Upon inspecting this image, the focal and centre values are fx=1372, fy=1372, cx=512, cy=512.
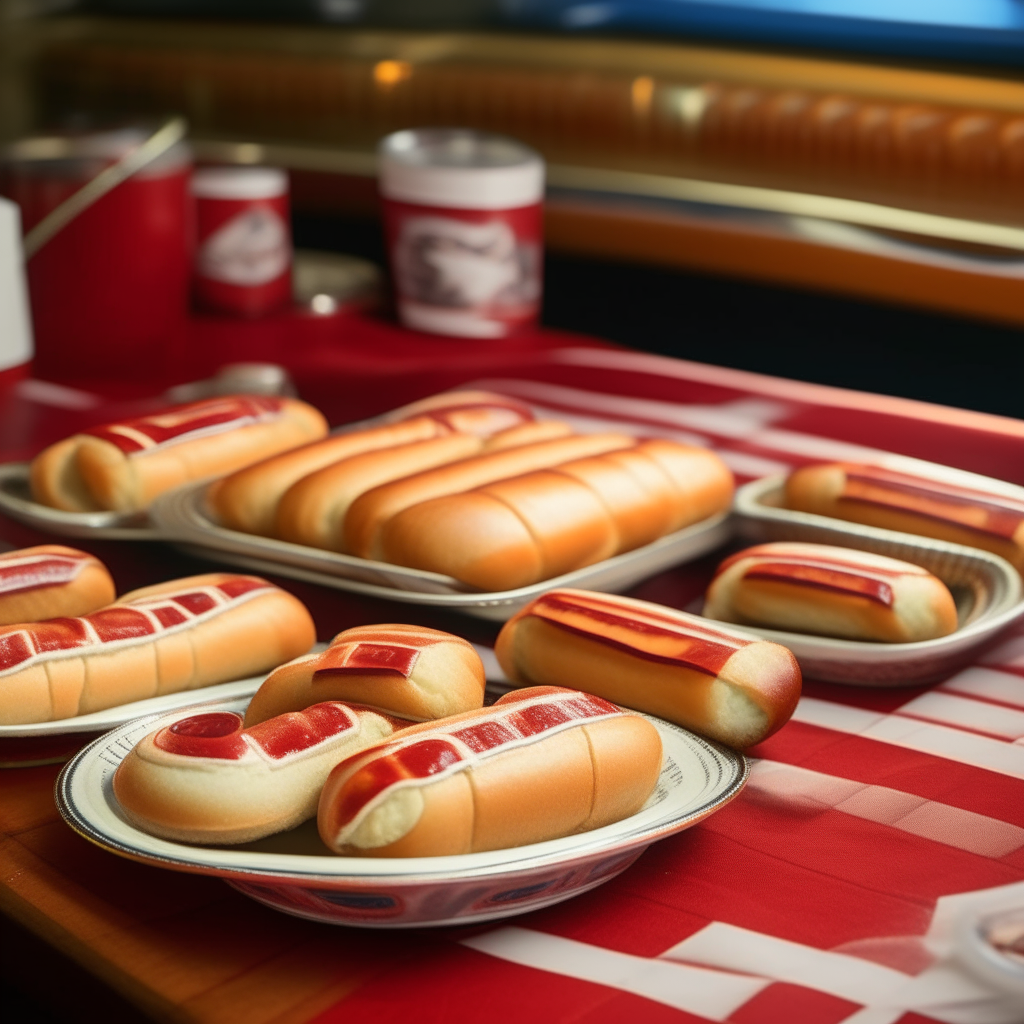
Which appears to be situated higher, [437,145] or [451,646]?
[437,145]

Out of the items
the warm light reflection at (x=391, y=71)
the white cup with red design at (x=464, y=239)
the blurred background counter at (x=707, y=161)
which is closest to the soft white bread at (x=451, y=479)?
the white cup with red design at (x=464, y=239)

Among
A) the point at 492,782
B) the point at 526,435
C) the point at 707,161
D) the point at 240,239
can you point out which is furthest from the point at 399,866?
the point at 707,161

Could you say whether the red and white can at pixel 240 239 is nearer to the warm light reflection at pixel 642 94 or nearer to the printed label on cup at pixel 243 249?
the printed label on cup at pixel 243 249

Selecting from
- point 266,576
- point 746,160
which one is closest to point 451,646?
point 266,576

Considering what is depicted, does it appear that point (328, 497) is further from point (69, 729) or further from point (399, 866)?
point (399, 866)

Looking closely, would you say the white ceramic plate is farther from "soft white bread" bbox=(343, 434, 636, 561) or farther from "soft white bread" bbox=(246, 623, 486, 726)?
"soft white bread" bbox=(343, 434, 636, 561)

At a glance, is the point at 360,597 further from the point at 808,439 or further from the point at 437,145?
the point at 437,145

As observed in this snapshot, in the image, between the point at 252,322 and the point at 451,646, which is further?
the point at 252,322
